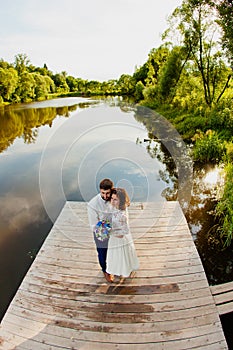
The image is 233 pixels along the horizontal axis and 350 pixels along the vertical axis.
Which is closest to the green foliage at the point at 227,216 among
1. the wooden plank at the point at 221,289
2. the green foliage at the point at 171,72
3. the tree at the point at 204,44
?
the wooden plank at the point at 221,289

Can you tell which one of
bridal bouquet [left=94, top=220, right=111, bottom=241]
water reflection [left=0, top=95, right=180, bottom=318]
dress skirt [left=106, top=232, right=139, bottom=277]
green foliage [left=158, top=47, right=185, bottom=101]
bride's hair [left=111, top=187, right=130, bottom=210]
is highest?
green foliage [left=158, top=47, right=185, bottom=101]

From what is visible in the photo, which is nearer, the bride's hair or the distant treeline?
the bride's hair

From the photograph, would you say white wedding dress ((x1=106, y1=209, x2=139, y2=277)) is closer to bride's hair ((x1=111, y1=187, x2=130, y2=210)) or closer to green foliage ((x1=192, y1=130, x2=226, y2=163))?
bride's hair ((x1=111, y1=187, x2=130, y2=210))

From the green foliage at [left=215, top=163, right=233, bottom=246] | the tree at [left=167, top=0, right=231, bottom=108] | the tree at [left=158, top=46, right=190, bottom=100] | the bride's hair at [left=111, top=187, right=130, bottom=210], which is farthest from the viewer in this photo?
the tree at [left=158, top=46, right=190, bottom=100]

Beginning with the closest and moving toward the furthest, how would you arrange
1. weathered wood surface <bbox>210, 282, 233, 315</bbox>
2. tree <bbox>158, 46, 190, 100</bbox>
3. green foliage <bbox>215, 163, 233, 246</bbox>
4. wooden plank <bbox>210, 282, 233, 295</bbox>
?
weathered wood surface <bbox>210, 282, 233, 315</bbox> → wooden plank <bbox>210, 282, 233, 295</bbox> → green foliage <bbox>215, 163, 233, 246</bbox> → tree <bbox>158, 46, 190, 100</bbox>

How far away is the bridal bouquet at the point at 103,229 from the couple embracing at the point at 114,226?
0.10 ft

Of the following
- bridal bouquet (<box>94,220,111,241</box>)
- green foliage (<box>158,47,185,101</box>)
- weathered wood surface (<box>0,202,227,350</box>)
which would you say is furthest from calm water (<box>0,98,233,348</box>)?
green foliage (<box>158,47,185,101</box>)

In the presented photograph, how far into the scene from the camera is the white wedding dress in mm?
2719

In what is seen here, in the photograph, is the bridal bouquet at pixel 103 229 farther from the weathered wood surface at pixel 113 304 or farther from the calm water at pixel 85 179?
the calm water at pixel 85 179

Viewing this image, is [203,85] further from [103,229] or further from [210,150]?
[103,229]

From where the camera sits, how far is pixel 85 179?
27.0ft

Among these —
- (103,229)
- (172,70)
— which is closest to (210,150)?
(103,229)

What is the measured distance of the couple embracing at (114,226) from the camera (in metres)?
2.64

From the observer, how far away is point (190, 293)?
9.68 ft
